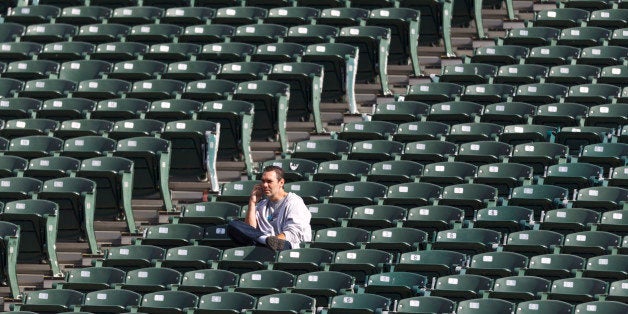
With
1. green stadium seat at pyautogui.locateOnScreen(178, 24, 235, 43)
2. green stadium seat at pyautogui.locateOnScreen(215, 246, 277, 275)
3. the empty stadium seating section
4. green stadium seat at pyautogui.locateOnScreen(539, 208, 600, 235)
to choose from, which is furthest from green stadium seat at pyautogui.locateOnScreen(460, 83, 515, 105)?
green stadium seat at pyautogui.locateOnScreen(215, 246, 277, 275)

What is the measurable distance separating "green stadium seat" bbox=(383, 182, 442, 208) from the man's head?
1272 mm

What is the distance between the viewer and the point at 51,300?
17406 millimetres

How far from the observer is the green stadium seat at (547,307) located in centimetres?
1609

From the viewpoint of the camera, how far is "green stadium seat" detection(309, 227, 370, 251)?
1777 centimetres

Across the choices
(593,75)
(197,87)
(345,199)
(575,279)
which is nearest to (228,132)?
(197,87)

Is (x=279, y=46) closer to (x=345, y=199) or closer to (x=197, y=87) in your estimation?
(x=197, y=87)

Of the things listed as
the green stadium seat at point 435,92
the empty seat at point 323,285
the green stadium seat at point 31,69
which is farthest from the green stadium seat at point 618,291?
the green stadium seat at point 31,69

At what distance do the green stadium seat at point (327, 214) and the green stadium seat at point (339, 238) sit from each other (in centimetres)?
28

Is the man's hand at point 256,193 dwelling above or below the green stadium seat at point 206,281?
above

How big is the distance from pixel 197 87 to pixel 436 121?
8.85ft

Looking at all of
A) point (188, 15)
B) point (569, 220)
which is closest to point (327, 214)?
point (569, 220)

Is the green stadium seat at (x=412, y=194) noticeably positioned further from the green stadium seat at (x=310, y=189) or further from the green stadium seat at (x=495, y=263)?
the green stadium seat at (x=495, y=263)

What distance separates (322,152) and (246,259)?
2.32 metres

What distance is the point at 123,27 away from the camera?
23.1 metres
